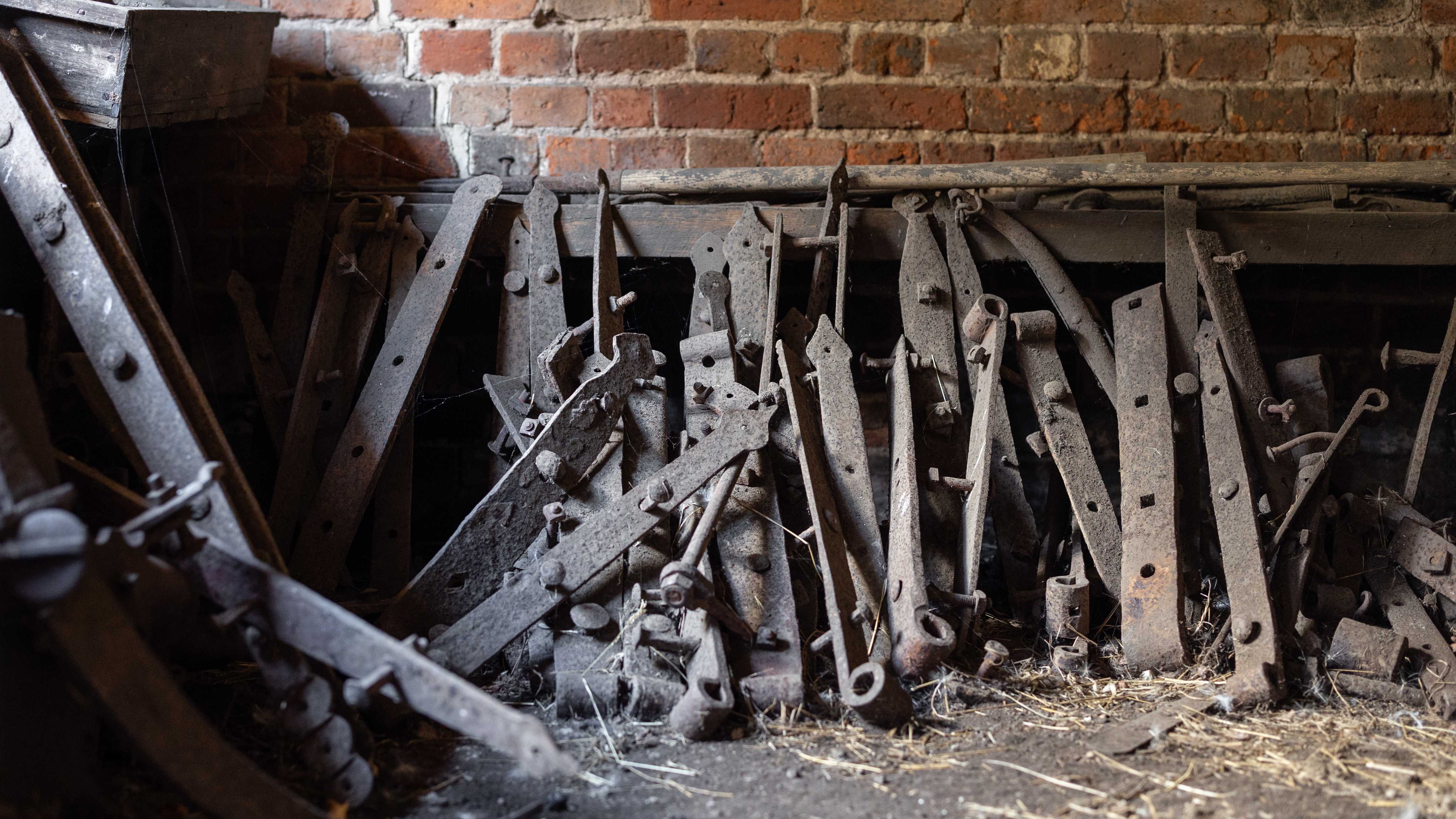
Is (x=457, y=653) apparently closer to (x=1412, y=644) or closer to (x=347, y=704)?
(x=347, y=704)

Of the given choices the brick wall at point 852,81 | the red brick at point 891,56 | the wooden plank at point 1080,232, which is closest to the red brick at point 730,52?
the brick wall at point 852,81

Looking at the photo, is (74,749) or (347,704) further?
(347,704)

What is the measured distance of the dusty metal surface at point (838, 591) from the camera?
A: 2.15 m

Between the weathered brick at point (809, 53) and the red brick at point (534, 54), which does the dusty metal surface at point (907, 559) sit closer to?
the weathered brick at point (809, 53)

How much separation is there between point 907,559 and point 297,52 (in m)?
2.64

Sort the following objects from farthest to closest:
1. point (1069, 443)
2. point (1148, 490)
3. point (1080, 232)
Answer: point (1080, 232) < point (1069, 443) < point (1148, 490)

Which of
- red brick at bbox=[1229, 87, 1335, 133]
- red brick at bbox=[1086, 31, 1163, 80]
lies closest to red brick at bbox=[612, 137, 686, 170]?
red brick at bbox=[1086, 31, 1163, 80]

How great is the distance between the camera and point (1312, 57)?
339 centimetres

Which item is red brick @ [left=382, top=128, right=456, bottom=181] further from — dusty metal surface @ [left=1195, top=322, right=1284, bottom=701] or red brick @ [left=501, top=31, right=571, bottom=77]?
dusty metal surface @ [left=1195, top=322, right=1284, bottom=701]

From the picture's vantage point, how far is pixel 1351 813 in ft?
6.04

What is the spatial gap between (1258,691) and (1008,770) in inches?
27.3

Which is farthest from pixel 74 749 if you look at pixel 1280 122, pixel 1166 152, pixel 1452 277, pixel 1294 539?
pixel 1452 277

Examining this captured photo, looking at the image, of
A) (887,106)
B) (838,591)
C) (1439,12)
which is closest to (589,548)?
(838,591)

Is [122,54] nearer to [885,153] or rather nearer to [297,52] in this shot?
[297,52]
